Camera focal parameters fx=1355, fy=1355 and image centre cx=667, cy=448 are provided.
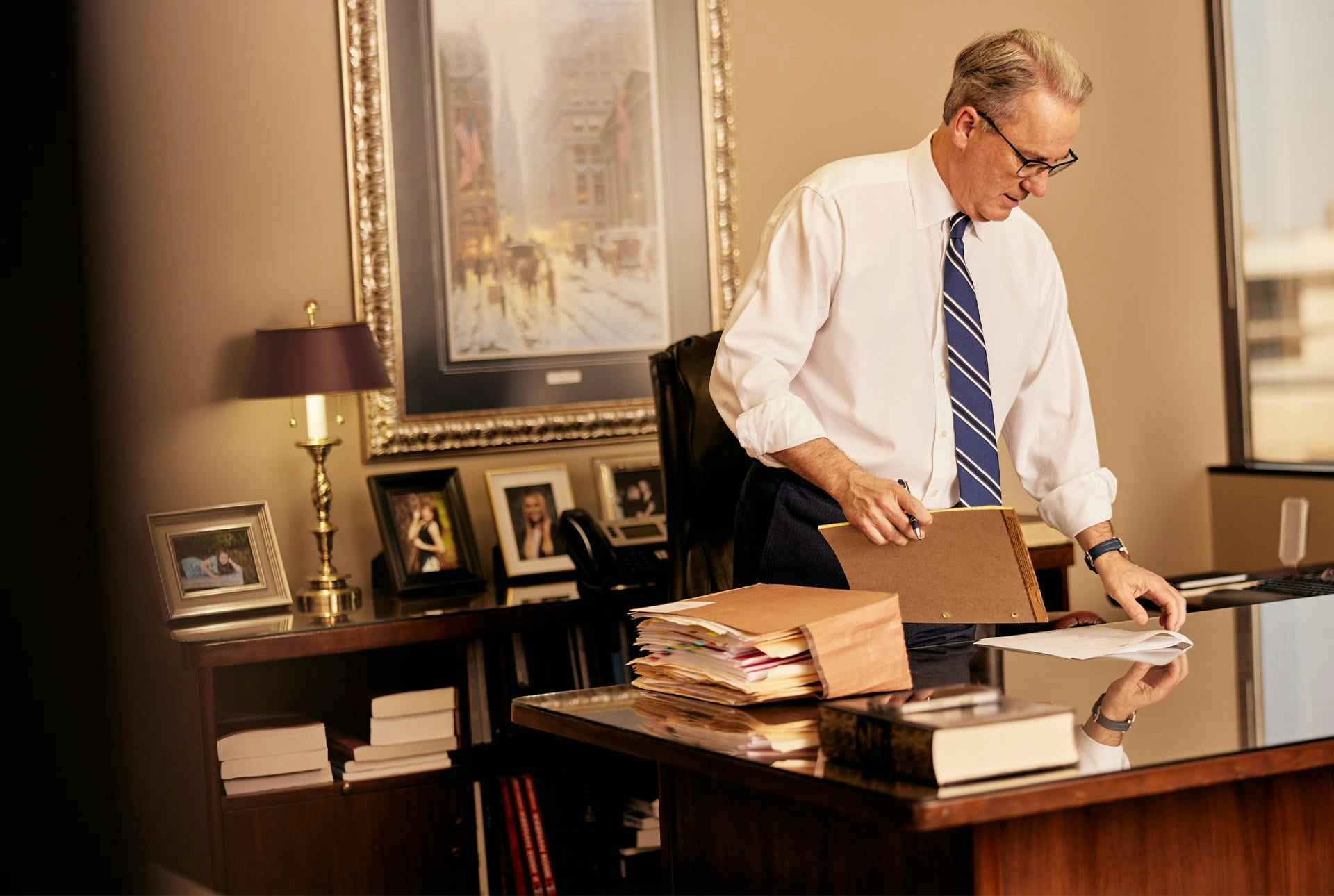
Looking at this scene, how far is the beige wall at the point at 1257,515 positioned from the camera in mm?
3760

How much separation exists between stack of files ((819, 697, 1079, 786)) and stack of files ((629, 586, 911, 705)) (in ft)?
0.54

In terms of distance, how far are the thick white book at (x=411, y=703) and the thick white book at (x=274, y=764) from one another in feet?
0.45

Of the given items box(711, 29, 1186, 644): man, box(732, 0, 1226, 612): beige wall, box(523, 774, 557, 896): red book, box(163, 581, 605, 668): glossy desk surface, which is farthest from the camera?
box(732, 0, 1226, 612): beige wall

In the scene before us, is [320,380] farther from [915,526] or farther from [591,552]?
[915,526]

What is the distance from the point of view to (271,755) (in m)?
2.79

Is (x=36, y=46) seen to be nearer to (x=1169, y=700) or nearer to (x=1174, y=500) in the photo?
(x=1169, y=700)

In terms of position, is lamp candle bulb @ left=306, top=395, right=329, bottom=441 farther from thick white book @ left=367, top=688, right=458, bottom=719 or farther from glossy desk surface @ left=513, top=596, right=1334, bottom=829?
glossy desk surface @ left=513, top=596, right=1334, bottom=829

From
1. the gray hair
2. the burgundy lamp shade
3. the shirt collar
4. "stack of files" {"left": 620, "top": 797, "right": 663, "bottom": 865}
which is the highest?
the gray hair

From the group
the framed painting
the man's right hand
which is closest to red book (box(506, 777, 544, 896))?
the framed painting

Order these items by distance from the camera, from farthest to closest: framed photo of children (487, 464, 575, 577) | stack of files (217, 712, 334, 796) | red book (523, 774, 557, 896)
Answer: framed photo of children (487, 464, 575, 577) → red book (523, 774, 557, 896) → stack of files (217, 712, 334, 796)

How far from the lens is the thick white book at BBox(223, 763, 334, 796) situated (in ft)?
9.08

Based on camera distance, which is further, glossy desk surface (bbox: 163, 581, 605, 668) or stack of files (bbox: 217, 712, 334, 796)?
stack of files (bbox: 217, 712, 334, 796)

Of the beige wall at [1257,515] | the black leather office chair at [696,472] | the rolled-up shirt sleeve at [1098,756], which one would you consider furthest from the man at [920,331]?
the beige wall at [1257,515]

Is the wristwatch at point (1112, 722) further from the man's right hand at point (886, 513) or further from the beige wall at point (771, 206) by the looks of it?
the beige wall at point (771, 206)
